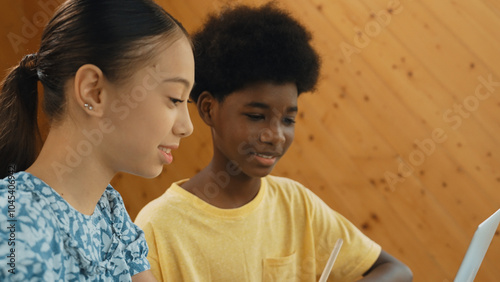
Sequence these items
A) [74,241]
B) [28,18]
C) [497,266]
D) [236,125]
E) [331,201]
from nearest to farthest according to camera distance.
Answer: [74,241] < [236,125] < [497,266] < [331,201] < [28,18]

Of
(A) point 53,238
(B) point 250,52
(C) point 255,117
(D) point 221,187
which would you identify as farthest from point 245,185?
(A) point 53,238

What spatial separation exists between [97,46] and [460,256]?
181 centimetres

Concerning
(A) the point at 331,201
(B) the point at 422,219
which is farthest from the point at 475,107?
(A) the point at 331,201

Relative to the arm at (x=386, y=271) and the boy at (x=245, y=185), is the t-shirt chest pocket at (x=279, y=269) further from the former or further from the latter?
the arm at (x=386, y=271)

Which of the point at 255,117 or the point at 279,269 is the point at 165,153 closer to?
the point at 255,117

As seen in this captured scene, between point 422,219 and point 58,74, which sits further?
point 422,219

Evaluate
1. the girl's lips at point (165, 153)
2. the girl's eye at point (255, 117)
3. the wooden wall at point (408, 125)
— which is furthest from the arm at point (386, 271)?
the wooden wall at point (408, 125)

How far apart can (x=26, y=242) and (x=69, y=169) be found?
0.12 metres

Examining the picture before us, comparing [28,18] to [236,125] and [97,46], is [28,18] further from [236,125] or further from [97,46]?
[97,46]

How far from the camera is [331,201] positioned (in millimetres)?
2355

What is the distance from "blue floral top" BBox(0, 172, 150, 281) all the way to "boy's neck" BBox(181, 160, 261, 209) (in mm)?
388

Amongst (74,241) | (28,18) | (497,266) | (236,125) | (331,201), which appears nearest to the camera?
(74,241)

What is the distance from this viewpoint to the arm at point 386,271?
1.40 meters

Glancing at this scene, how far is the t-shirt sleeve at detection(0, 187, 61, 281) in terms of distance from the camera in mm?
684
